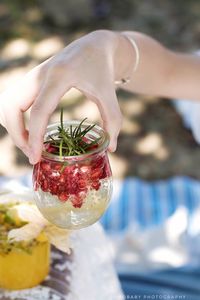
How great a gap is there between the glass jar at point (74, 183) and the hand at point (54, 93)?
2 centimetres

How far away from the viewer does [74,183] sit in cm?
75

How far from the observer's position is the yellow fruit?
0.89 metres

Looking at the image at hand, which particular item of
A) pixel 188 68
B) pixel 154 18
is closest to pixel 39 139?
pixel 188 68

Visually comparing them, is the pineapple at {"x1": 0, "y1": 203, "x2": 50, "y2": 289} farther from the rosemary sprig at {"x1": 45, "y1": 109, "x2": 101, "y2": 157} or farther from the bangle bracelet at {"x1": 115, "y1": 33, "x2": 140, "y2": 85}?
the bangle bracelet at {"x1": 115, "y1": 33, "x2": 140, "y2": 85}

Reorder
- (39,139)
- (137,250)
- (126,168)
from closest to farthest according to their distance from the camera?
(39,139)
(137,250)
(126,168)

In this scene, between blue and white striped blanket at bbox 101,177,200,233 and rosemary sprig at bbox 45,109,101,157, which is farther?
blue and white striped blanket at bbox 101,177,200,233

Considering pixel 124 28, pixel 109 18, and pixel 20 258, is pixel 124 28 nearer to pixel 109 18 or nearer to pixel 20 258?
pixel 109 18

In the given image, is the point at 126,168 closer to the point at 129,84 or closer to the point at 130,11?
the point at 129,84

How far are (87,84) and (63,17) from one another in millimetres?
2467

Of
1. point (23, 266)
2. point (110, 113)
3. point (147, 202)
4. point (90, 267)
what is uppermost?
point (110, 113)

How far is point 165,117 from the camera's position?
250 centimetres

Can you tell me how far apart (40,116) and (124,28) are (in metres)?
2.47

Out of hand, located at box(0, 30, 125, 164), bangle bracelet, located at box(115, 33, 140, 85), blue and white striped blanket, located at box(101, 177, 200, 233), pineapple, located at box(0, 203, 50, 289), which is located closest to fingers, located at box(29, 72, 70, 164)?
hand, located at box(0, 30, 125, 164)

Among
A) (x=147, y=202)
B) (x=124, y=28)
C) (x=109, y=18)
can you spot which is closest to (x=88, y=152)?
(x=147, y=202)
